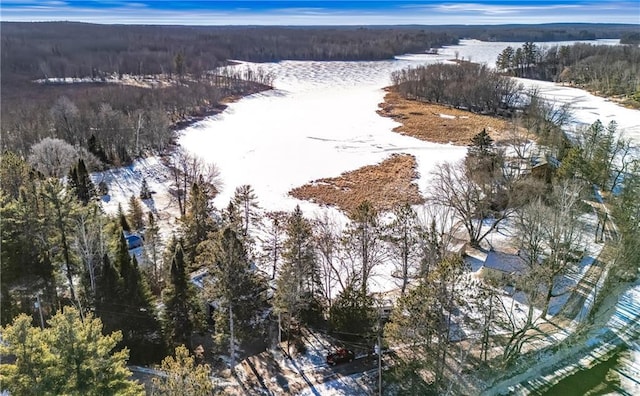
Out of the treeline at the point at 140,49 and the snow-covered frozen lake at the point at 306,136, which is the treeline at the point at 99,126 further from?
the treeline at the point at 140,49

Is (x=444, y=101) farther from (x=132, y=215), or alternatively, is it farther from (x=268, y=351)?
(x=268, y=351)

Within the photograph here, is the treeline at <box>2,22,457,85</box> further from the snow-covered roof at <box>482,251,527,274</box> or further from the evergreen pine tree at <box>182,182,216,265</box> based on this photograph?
the snow-covered roof at <box>482,251,527,274</box>

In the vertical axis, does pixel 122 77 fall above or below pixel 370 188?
above

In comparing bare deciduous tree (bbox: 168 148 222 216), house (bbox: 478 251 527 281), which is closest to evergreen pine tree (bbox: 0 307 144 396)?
house (bbox: 478 251 527 281)

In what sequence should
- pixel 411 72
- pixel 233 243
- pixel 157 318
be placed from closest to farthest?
pixel 233 243
pixel 157 318
pixel 411 72

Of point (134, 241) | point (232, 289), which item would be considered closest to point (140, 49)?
point (134, 241)

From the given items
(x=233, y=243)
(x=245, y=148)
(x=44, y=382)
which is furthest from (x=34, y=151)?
(x=44, y=382)

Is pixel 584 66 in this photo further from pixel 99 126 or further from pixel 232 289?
pixel 232 289
